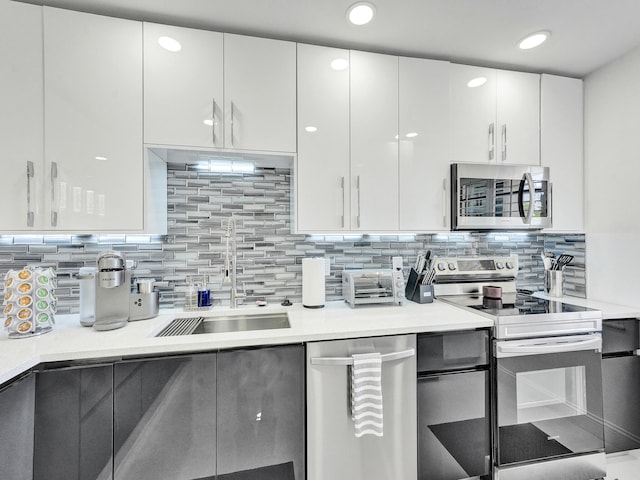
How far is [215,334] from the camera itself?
1405 millimetres

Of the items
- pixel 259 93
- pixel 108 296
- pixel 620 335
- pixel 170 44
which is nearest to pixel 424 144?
pixel 259 93

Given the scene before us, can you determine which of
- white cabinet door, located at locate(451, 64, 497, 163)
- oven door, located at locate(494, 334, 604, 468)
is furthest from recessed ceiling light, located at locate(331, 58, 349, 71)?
oven door, located at locate(494, 334, 604, 468)

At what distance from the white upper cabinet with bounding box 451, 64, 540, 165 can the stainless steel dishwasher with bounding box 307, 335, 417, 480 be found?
1393 mm

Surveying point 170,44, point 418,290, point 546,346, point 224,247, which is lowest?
point 546,346

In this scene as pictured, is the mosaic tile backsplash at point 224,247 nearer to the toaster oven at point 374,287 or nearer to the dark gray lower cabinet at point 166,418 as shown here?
the toaster oven at point 374,287

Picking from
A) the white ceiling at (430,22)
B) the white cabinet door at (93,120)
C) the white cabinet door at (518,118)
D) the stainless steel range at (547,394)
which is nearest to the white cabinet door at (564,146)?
the white cabinet door at (518,118)

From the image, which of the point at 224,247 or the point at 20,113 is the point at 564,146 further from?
the point at 20,113

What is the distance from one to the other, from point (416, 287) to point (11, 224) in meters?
2.26

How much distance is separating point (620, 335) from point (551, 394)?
66 cm

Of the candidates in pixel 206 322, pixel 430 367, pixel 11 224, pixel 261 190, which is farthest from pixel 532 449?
pixel 11 224

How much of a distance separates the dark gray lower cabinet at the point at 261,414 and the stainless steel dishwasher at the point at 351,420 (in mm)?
62

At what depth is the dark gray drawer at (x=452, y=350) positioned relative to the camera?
1.57 m

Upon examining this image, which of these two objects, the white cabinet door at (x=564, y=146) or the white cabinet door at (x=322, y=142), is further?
the white cabinet door at (x=564, y=146)

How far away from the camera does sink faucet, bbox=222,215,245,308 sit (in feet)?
6.22
